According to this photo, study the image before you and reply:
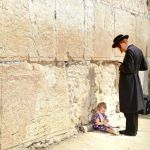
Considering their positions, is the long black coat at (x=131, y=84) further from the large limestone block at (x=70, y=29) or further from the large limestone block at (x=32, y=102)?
the large limestone block at (x=32, y=102)

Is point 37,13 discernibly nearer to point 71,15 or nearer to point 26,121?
point 71,15

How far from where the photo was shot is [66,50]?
4.77 meters

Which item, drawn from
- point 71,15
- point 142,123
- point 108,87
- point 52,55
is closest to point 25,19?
point 52,55

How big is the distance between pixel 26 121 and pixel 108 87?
2.16 metres

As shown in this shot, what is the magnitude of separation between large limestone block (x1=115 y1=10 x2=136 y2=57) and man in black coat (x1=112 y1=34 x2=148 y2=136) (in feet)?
3.16

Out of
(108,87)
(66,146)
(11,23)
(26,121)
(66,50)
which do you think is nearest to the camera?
(11,23)

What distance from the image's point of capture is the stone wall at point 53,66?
12.8ft

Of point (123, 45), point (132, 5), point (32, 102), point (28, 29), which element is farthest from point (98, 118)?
point (132, 5)

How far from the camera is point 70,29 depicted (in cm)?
481

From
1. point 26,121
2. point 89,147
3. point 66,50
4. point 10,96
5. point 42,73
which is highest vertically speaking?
point 66,50

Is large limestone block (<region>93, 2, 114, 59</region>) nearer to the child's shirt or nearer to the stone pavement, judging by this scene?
the child's shirt

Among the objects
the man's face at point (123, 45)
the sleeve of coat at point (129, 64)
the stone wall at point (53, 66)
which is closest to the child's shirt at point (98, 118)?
the stone wall at point (53, 66)

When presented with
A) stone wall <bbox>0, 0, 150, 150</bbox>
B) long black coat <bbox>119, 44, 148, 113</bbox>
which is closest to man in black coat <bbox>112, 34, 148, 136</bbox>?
long black coat <bbox>119, 44, 148, 113</bbox>

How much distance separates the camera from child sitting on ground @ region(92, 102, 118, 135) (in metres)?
5.16
